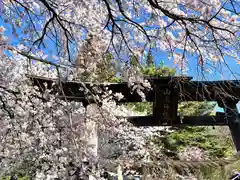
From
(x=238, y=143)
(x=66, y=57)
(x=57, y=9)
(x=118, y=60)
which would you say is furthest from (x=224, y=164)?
(x=57, y=9)

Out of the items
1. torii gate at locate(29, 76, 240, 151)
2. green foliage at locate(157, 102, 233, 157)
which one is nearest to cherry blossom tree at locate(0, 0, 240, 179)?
torii gate at locate(29, 76, 240, 151)

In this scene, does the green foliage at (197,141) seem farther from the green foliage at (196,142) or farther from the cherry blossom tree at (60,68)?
the cherry blossom tree at (60,68)

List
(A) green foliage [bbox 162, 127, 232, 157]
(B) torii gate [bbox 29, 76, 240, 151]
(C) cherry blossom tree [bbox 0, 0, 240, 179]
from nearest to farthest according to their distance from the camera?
(C) cherry blossom tree [bbox 0, 0, 240, 179] < (B) torii gate [bbox 29, 76, 240, 151] < (A) green foliage [bbox 162, 127, 232, 157]

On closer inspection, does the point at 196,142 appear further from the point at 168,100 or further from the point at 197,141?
the point at 168,100

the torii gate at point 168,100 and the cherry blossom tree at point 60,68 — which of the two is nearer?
the cherry blossom tree at point 60,68

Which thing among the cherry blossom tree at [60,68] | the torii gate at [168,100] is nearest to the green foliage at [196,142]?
the torii gate at [168,100]

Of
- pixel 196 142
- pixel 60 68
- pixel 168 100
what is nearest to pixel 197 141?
pixel 196 142

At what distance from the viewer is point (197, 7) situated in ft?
7.52

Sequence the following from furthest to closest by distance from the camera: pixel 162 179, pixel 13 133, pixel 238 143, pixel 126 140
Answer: pixel 126 140, pixel 162 179, pixel 238 143, pixel 13 133

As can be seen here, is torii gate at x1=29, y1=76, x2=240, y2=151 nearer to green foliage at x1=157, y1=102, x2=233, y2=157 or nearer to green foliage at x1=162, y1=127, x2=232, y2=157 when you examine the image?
green foliage at x1=157, y1=102, x2=233, y2=157

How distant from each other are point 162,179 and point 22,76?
3327 millimetres

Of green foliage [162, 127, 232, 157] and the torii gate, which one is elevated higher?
the torii gate

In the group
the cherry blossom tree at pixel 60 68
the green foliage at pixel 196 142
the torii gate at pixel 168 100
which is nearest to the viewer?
the cherry blossom tree at pixel 60 68

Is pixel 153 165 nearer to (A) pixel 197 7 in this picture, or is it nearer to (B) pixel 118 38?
(B) pixel 118 38
